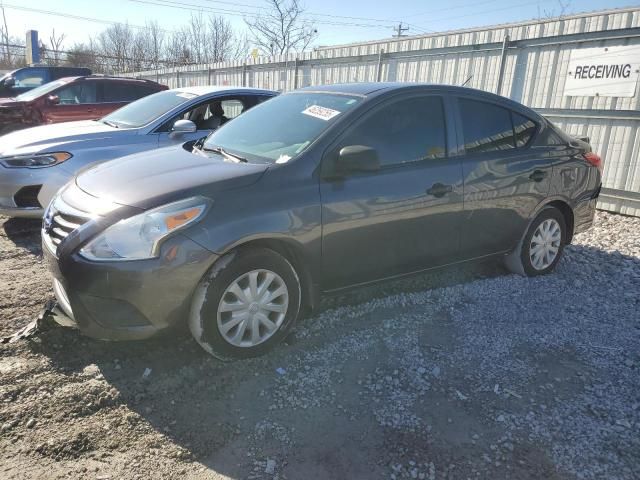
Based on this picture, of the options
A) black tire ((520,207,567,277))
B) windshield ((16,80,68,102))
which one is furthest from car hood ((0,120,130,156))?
black tire ((520,207,567,277))

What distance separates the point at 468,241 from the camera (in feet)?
13.3

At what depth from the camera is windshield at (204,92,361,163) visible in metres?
3.42

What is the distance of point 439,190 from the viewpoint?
12.2 ft

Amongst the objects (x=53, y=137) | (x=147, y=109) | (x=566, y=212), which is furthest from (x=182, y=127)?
(x=566, y=212)

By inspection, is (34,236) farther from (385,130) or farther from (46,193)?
(385,130)

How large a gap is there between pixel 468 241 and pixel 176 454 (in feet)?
9.03

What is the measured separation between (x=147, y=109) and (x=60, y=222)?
3.66 metres

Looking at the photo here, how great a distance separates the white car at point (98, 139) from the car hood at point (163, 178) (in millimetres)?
1834

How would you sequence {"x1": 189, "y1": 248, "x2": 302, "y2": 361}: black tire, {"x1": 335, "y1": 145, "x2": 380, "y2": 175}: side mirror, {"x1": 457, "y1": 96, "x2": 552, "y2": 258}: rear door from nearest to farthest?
{"x1": 189, "y1": 248, "x2": 302, "y2": 361}: black tire, {"x1": 335, "y1": 145, "x2": 380, "y2": 175}: side mirror, {"x1": 457, "y1": 96, "x2": 552, "y2": 258}: rear door

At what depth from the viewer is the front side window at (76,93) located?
9.23 m

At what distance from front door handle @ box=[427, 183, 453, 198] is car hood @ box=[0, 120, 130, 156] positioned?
370cm

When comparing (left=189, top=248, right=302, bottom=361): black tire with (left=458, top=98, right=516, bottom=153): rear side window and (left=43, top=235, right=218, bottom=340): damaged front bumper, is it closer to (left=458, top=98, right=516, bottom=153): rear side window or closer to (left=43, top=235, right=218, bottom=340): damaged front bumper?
(left=43, top=235, right=218, bottom=340): damaged front bumper

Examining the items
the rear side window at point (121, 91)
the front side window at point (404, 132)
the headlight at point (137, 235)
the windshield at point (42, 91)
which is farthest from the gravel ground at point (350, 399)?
the windshield at point (42, 91)

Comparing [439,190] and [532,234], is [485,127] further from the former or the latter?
[532,234]
